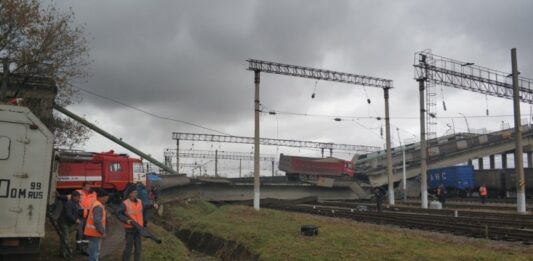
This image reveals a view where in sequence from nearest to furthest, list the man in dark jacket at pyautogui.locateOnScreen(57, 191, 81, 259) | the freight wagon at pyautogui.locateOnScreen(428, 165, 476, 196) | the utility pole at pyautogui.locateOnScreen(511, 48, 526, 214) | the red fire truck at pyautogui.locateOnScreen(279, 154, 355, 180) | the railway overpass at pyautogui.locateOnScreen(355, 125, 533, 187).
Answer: the man in dark jacket at pyautogui.locateOnScreen(57, 191, 81, 259)
the utility pole at pyautogui.locateOnScreen(511, 48, 526, 214)
the freight wagon at pyautogui.locateOnScreen(428, 165, 476, 196)
the red fire truck at pyautogui.locateOnScreen(279, 154, 355, 180)
the railway overpass at pyautogui.locateOnScreen(355, 125, 533, 187)

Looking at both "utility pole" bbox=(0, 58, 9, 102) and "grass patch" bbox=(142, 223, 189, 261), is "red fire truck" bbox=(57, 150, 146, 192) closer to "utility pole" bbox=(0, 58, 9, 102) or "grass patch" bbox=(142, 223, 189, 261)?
"utility pole" bbox=(0, 58, 9, 102)

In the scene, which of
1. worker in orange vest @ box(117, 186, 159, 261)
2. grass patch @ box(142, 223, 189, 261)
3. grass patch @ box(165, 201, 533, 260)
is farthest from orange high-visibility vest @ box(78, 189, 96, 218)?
grass patch @ box(165, 201, 533, 260)

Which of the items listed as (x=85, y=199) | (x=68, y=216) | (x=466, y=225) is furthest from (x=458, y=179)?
(x=68, y=216)

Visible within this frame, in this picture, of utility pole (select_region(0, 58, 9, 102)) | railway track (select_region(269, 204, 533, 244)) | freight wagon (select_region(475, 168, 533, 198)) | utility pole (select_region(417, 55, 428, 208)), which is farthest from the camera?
freight wagon (select_region(475, 168, 533, 198))

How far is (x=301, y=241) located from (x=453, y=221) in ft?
35.6

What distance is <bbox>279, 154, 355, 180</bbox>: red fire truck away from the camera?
56344mm

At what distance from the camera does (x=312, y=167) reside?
57.5 meters

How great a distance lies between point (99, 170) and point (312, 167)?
101 ft

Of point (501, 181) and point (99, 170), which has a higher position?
point (501, 181)

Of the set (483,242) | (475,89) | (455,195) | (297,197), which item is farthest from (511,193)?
(483,242)

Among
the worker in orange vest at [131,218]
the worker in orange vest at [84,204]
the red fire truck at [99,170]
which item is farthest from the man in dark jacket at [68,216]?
the red fire truck at [99,170]

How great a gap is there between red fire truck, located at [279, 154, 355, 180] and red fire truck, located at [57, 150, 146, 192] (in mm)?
25098

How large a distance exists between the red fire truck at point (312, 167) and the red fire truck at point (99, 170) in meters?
→ 25.1

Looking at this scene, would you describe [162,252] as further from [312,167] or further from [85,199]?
[312,167]
